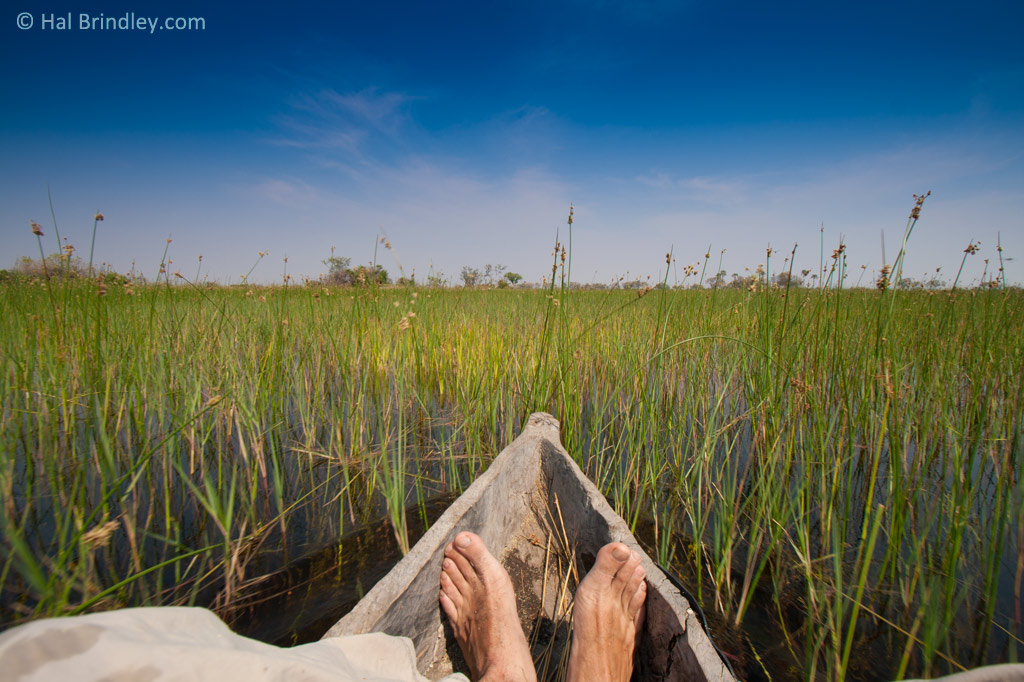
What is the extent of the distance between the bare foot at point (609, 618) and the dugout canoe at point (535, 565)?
0.16ft

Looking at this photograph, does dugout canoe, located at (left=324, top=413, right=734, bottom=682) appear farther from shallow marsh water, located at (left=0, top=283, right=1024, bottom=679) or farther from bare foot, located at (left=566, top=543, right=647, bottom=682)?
shallow marsh water, located at (left=0, top=283, right=1024, bottom=679)

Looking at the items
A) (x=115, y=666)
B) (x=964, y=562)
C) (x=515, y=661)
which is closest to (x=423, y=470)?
(x=515, y=661)

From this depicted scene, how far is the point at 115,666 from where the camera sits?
53 cm

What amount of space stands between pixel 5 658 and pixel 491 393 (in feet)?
7.10

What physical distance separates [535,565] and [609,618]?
607 millimetres

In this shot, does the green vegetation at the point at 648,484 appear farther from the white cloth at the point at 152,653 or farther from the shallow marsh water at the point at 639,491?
→ the white cloth at the point at 152,653

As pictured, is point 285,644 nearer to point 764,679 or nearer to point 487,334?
point 764,679

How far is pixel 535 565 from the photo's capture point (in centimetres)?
180

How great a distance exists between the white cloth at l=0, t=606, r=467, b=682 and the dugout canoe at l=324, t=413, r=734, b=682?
0.26 m

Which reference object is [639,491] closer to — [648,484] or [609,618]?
[648,484]

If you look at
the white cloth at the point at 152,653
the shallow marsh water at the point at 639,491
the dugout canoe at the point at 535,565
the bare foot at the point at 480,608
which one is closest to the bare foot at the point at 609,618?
the dugout canoe at the point at 535,565

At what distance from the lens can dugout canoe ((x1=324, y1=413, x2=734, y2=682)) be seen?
1.05 meters

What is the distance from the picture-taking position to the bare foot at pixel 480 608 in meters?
1.29

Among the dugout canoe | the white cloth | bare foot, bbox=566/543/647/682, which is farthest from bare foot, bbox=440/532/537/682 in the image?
the white cloth
